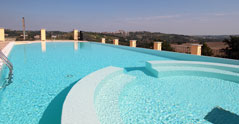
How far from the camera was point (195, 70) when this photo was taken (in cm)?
496

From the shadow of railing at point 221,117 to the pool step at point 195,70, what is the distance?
2113mm

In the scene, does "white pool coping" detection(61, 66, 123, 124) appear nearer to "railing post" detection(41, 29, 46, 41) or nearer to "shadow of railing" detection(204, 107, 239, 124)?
"shadow of railing" detection(204, 107, 239, 124)

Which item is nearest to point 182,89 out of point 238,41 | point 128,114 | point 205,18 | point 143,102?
point 143,102

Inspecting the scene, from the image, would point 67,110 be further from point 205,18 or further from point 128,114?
point 205,18

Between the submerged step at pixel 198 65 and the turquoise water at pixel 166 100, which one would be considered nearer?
the turquoise water at pixel 166 100

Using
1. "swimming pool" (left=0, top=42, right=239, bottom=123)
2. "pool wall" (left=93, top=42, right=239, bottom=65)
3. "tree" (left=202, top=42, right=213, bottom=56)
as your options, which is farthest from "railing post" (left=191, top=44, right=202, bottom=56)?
"tree" (left=202, top=42, right=213, bottom=56)

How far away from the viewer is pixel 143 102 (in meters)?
3.19

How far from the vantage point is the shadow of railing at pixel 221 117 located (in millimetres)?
2496

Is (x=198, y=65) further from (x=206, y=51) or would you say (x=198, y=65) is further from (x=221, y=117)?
(x=206, y=51)

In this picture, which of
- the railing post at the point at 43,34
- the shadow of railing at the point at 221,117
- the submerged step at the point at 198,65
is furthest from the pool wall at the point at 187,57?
the railing post at the point at 43,34

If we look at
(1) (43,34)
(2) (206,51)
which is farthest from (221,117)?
(1) (43,34)

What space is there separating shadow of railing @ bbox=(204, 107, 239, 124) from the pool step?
211cm

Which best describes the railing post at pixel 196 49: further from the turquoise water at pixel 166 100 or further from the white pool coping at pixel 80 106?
the white pool coping at pixel 80 106

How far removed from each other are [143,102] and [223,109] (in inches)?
60.6
